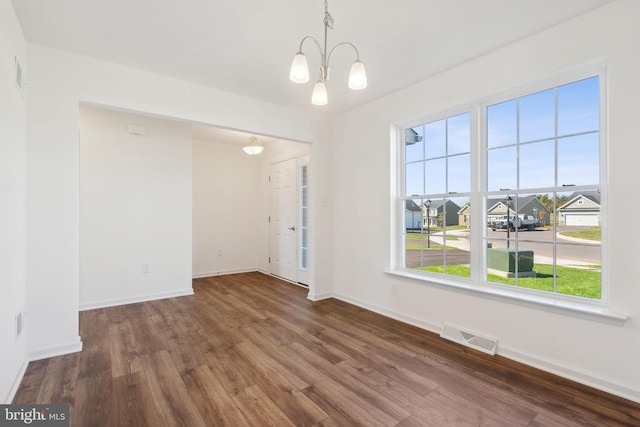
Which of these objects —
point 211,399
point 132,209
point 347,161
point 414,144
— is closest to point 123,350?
point 211,399

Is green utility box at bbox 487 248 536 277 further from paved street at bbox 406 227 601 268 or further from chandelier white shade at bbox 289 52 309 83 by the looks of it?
chandelier white shade at bbox 289 52 309 83

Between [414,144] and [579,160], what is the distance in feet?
5.19

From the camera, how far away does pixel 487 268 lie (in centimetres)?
285

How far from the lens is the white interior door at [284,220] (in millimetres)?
5371

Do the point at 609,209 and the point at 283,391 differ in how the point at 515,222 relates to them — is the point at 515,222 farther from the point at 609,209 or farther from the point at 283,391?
the point at 283,391

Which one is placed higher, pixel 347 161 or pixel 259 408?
pixel 347 161

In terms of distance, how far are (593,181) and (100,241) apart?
211 inches

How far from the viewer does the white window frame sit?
7.10 feet

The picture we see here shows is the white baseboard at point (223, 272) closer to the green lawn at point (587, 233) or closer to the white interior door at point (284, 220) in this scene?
the white interior door at point (284, 220)

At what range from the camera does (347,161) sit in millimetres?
4238

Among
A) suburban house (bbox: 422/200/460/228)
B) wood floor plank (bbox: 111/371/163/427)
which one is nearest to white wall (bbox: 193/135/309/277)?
suburban house (bbox: 422/200/460/228)

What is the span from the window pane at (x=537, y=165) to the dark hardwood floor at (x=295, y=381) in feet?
5.04

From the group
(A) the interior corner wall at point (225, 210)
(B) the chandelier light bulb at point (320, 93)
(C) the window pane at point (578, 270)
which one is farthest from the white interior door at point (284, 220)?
(C) the window pane at point (578, 270)

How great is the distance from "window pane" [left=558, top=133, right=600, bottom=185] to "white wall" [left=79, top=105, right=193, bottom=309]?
4.56m
